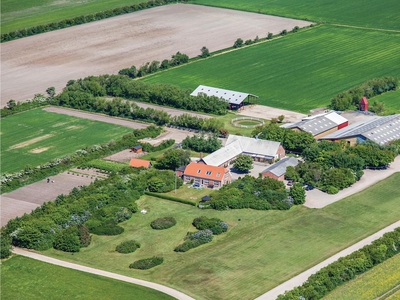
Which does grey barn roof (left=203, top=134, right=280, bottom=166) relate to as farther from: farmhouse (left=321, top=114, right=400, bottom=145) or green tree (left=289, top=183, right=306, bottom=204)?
green tree (left=289, top=183, right=306, bottom=204)

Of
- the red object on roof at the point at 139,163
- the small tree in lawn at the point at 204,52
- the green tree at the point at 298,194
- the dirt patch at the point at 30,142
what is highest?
the small tree in lawn at the point at 204,52

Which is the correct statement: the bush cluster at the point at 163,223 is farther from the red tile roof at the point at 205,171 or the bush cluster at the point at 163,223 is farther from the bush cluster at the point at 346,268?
the bush cluster at the point at 346,268

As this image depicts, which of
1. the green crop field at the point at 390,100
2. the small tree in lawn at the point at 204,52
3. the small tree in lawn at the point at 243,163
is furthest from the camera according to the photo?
the small tree in lawn at the point at 204,52

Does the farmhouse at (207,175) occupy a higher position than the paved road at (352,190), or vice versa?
the farmhouse at (207,175)

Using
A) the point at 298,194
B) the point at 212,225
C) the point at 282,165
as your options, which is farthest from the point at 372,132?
the point at 212,225

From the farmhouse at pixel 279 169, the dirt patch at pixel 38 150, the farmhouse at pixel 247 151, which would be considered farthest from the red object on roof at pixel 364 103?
the dirt patch at pixel 38 150

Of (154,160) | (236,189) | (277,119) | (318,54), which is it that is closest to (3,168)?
(154,160)
